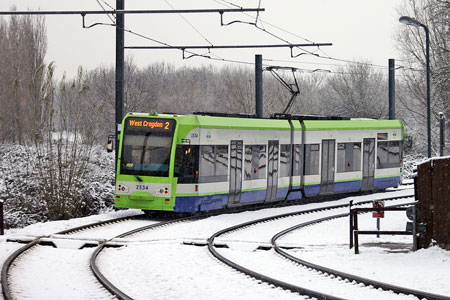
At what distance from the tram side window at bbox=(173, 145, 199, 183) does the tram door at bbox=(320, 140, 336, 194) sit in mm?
8163

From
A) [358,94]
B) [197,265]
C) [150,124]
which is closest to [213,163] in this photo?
[150,124]

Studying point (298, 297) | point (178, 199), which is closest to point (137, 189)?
point (178, 199)

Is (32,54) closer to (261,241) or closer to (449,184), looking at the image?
(261,241)

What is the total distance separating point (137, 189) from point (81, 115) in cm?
506

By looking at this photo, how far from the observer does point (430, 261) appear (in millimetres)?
12664

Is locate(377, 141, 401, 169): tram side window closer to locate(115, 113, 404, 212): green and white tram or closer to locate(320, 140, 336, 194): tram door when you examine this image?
locate(115, 113, 404, 212): green and white tram

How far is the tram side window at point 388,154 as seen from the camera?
31016 mm

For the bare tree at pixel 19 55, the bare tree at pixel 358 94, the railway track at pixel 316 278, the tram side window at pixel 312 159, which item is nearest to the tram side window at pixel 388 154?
the tram side window at pixel 312 159

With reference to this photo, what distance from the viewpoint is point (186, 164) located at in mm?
21016

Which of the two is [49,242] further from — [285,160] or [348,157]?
[348,157]

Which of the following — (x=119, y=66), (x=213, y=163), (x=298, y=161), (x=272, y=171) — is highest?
(x=119, y=66)

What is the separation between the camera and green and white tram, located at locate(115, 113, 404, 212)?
20891 millimetres

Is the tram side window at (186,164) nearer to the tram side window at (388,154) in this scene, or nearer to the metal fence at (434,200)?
the metal fence at (434,200)

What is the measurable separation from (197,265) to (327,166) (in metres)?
15.7
